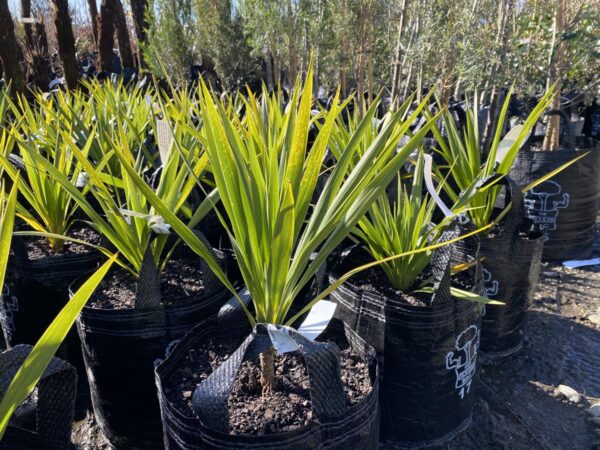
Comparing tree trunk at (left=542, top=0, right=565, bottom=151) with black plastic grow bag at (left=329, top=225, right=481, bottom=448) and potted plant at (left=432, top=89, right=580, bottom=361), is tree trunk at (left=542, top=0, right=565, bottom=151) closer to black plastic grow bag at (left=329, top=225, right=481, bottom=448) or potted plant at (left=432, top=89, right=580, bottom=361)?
potted plant at (left=432, top=89, right=580, bottom=361)

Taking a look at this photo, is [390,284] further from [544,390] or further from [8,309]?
[8,309]

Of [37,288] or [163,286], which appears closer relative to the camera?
[163,286]

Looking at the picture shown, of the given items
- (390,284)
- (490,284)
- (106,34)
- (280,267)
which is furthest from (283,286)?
(106,34)

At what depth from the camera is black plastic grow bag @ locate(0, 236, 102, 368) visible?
142cm

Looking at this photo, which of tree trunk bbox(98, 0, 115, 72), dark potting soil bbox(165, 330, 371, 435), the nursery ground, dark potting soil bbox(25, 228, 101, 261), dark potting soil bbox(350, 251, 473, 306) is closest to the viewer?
dark potting soil bbox(165, 330, 371, 435)

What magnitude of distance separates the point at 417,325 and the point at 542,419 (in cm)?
66

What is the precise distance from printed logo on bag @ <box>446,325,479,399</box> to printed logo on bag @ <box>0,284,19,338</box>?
1.26m

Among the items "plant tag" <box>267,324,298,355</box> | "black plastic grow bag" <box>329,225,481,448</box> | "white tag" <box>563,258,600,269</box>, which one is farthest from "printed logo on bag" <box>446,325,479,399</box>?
"white tag" <box>563,258,600,269</box>

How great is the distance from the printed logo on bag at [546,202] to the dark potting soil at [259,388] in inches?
71.5

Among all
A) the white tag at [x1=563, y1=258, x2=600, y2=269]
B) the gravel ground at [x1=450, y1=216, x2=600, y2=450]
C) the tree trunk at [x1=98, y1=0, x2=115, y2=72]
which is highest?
the tree trunk at [x1=98, y1=0, x2=115, y2=72]

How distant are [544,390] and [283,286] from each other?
119 cm

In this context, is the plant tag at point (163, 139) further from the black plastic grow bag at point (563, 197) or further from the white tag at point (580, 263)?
the white tag at point (580, 263)

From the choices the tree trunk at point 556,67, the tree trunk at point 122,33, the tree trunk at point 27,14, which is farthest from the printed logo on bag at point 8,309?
the tree trunk at point 27,14

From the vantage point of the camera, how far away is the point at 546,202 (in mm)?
2482
